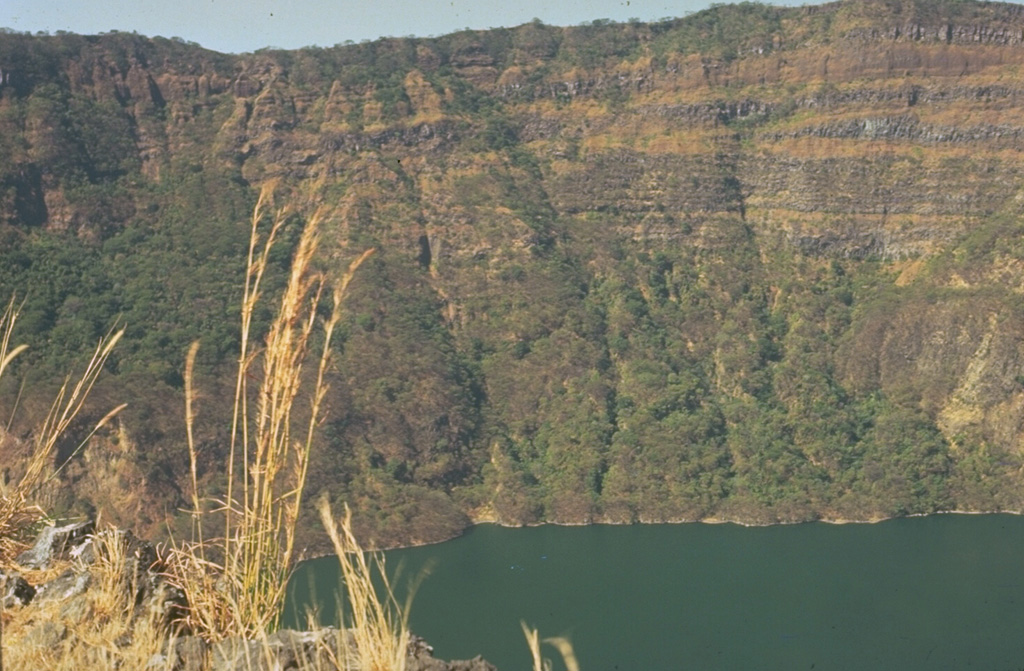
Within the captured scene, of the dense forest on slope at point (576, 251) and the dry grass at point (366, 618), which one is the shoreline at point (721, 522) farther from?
the dry grass at point (366, 618)

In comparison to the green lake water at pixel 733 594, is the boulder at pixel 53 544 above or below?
above

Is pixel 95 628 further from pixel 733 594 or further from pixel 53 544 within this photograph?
pixel 733 594

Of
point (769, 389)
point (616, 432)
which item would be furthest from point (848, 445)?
point (616, 432)

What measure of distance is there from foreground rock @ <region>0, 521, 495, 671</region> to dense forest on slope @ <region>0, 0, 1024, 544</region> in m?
32.3

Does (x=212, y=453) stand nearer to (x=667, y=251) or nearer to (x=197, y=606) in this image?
(x=667, y=251)

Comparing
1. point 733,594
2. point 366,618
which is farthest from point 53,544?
point 733,594

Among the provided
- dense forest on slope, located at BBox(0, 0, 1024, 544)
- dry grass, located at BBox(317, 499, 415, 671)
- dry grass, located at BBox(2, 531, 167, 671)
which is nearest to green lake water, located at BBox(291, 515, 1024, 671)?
Answer: dense forest on slope, located at BBox(0, 0, 1024, 544)

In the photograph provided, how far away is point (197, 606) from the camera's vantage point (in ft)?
16.1

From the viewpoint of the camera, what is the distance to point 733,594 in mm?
34031

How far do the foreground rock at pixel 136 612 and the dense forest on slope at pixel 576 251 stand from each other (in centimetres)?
3234

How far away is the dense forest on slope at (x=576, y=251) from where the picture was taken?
4419 cm

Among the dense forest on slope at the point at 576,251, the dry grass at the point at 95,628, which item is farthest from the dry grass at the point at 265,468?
the dense forest on slope at the point at 576,251

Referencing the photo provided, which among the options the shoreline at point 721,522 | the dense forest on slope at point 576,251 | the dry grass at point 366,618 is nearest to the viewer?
the dry grass at point 366,618

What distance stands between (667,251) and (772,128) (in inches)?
292
